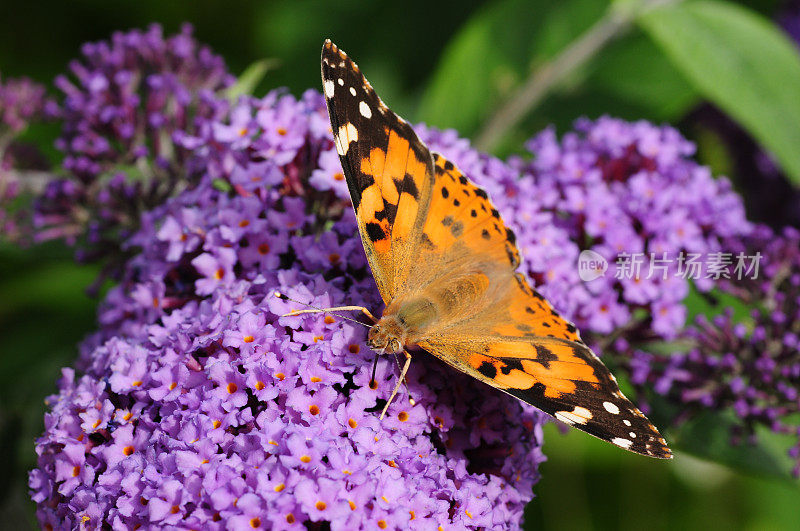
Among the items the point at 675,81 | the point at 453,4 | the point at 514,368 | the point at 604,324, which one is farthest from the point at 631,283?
the point at 453,4

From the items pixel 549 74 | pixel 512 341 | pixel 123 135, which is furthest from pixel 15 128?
pixel 549 74

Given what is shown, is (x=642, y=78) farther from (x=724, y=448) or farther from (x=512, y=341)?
(x=512, y=341)

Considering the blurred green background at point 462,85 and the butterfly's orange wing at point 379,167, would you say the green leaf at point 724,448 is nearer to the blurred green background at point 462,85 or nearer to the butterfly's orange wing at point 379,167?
the blurred green background at point 462,85

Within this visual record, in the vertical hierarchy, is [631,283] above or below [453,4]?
below

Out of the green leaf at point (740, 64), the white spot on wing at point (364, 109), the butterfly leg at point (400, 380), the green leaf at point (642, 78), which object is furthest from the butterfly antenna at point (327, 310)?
the green leaf at point (642, 78)

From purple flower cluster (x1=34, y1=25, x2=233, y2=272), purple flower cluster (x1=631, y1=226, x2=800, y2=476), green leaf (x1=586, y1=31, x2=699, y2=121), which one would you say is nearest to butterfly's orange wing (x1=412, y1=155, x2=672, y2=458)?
Result: purple flower cluster (x1=631, y1=226, x2=800, y2=476)

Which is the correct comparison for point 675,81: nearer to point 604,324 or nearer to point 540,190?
point 540,190

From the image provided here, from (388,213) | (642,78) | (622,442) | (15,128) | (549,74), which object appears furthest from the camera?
(642,78)
